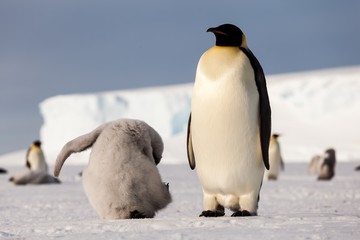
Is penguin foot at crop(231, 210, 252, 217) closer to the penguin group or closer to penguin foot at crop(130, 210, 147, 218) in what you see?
the penguin group

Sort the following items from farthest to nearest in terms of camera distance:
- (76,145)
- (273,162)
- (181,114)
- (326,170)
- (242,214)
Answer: (181,114), (273,162), (326,170), (76,145), (242,214)

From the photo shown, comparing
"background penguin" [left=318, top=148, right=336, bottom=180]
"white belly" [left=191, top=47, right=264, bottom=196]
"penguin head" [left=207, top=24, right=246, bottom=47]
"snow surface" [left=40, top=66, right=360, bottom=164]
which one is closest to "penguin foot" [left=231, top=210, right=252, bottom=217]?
"white belly" [left=191, top=47, right=264, bottom=196]

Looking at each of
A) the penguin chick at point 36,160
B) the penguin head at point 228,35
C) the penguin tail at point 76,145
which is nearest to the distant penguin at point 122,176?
the penguin tail at point 76,145

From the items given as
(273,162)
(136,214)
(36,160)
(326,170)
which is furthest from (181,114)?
(136,214)

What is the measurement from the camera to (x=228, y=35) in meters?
4.71

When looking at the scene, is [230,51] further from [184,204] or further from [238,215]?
[184,204]

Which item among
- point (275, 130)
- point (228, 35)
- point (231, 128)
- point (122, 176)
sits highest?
point (228, 35)

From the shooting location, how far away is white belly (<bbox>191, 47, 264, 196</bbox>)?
4.65m

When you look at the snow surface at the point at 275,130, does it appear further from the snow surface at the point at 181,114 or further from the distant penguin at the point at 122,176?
the distant penguin at the point at 122,176

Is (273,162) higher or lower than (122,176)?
lower

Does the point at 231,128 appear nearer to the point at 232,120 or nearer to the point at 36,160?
the point at 232,120

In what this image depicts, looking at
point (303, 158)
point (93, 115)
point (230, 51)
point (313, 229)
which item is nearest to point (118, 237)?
point (313, 229)

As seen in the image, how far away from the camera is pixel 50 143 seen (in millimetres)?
47719

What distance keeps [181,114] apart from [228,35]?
1617 inches
